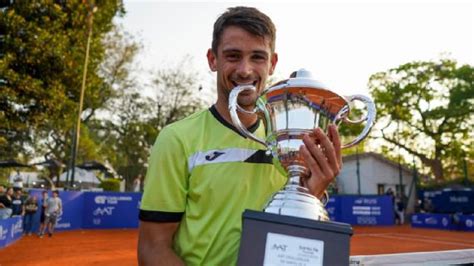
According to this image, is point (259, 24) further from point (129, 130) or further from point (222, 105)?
point (129, 130)

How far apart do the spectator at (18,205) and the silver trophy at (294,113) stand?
14.7m

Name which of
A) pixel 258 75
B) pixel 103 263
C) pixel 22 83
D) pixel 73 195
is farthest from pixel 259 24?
pixel 73 195

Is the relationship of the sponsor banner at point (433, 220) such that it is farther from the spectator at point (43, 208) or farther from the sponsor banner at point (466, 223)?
the spectator at point (43, 208)

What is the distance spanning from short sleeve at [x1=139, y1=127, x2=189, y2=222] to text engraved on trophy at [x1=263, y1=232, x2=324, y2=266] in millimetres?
382

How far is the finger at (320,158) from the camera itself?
1.27 metres

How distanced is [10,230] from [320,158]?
13.2 meters

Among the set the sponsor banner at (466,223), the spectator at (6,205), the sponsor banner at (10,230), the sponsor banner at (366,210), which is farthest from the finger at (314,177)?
the sponsor banner at (366,210)

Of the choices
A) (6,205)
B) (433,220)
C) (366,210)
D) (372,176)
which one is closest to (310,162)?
(6,205)

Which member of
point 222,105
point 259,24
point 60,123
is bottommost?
point 222,105

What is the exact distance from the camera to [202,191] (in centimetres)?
141

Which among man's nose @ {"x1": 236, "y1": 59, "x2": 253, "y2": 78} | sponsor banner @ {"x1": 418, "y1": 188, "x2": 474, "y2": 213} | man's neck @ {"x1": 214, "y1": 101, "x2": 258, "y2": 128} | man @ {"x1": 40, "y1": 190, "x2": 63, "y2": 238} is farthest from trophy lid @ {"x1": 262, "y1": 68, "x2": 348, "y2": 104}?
sponsor banner @ {"x1": 418, "y1": 188, "x2": 474, "y2": 213}

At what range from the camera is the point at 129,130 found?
30562 millimetres

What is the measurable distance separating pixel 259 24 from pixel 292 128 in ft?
1.24

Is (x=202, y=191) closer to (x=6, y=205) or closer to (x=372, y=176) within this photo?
(x=6, y=205)
